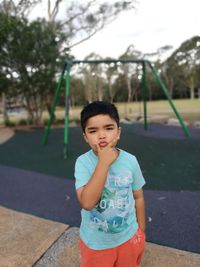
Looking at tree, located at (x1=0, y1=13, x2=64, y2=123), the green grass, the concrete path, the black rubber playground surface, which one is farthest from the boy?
tree, located at (x1=0, y1=13, x2=64, y2=123)

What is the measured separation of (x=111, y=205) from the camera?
4.62 feet

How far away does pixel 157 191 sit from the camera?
384cm

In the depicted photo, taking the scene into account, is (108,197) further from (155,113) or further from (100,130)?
(155,113)

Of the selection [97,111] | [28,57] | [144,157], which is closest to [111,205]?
[97,111]

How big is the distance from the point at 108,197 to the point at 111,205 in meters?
0.04

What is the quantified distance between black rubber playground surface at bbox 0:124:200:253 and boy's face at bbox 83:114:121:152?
5.17 ft

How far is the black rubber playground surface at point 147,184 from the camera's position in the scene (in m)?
2.84

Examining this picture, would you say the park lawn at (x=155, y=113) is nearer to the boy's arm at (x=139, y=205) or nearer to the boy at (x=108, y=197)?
the boy's arm at (x=139, y=205)

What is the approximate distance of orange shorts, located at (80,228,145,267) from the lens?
4.77 ft

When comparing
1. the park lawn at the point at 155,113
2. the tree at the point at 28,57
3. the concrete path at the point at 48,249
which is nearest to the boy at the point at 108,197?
the concrete path at the point at 48,249

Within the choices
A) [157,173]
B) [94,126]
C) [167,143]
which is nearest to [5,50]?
[167,143]

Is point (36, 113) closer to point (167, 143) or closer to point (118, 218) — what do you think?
point (167, 143)

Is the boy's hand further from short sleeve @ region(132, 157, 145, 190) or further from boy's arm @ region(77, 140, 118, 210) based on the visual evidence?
short sleeve @ region(132, 157, 145, 190)

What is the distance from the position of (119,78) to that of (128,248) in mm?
14803
